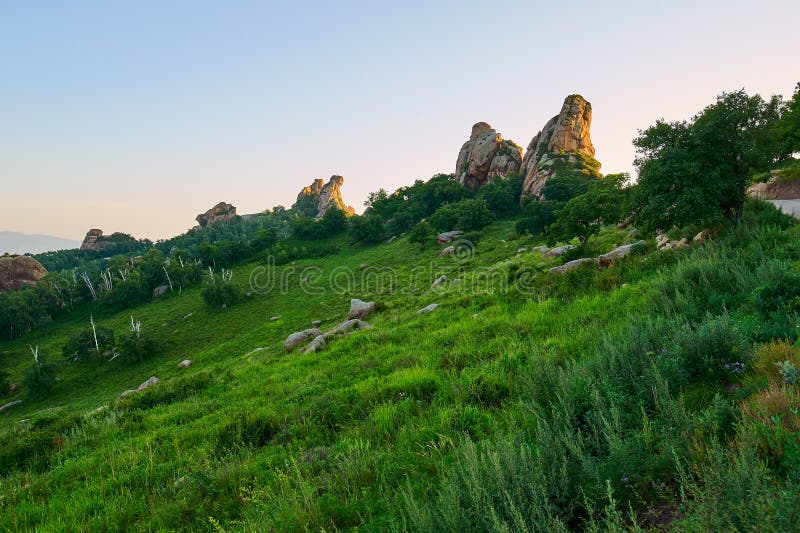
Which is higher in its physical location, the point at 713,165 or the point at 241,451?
the point at 713,165

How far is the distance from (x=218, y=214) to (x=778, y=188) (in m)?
198

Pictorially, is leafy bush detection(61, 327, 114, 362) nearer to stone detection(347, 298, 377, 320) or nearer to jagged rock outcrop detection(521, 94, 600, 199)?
stone detection(347, 298, 377, 320)

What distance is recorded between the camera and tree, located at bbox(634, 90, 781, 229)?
1262 cm

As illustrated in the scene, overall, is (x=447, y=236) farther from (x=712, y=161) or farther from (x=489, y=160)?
(x=712, y=161)

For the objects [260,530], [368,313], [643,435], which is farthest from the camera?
[368,313]

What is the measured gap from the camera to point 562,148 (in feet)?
254

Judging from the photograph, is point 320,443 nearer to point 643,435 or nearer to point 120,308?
point 643,435

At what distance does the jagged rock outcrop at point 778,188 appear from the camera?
69.9ft

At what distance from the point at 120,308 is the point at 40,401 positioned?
4003 centimetres

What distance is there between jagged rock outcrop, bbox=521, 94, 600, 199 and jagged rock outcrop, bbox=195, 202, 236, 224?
152 m

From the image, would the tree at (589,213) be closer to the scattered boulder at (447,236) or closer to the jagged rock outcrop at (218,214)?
the scattered boulder at (447,236)

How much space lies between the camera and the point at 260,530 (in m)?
3.59

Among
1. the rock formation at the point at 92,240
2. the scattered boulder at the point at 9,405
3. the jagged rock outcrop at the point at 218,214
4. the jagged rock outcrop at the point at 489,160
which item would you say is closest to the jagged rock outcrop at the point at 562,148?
the jagged rock outcrop at the point at 489,160

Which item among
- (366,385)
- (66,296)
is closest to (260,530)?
(366,385)
